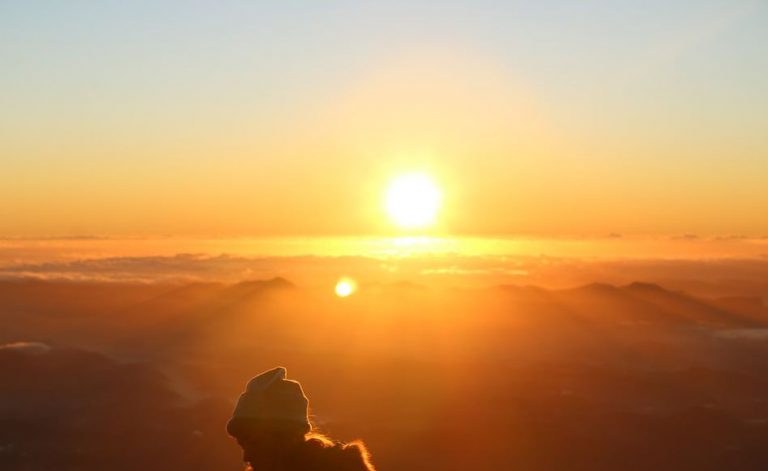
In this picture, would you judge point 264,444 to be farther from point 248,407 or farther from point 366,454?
point 366,454

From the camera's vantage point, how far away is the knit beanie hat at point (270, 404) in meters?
6.55

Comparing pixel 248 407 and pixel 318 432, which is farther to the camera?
pixel 318 432

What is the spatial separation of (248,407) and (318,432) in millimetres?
859

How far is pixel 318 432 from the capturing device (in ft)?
23.5

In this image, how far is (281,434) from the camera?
6.64m

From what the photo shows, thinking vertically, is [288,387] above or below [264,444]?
above

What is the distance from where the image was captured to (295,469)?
677 cm

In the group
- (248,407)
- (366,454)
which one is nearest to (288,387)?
(248,407)

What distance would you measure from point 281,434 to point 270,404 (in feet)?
0.93

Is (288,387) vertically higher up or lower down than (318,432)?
higher up

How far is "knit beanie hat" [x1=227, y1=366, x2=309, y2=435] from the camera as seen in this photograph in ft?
21.5

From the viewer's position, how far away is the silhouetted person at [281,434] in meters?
6.56

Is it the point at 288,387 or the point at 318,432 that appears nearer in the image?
the point at 288,387

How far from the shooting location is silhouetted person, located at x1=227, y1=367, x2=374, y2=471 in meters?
6.56
